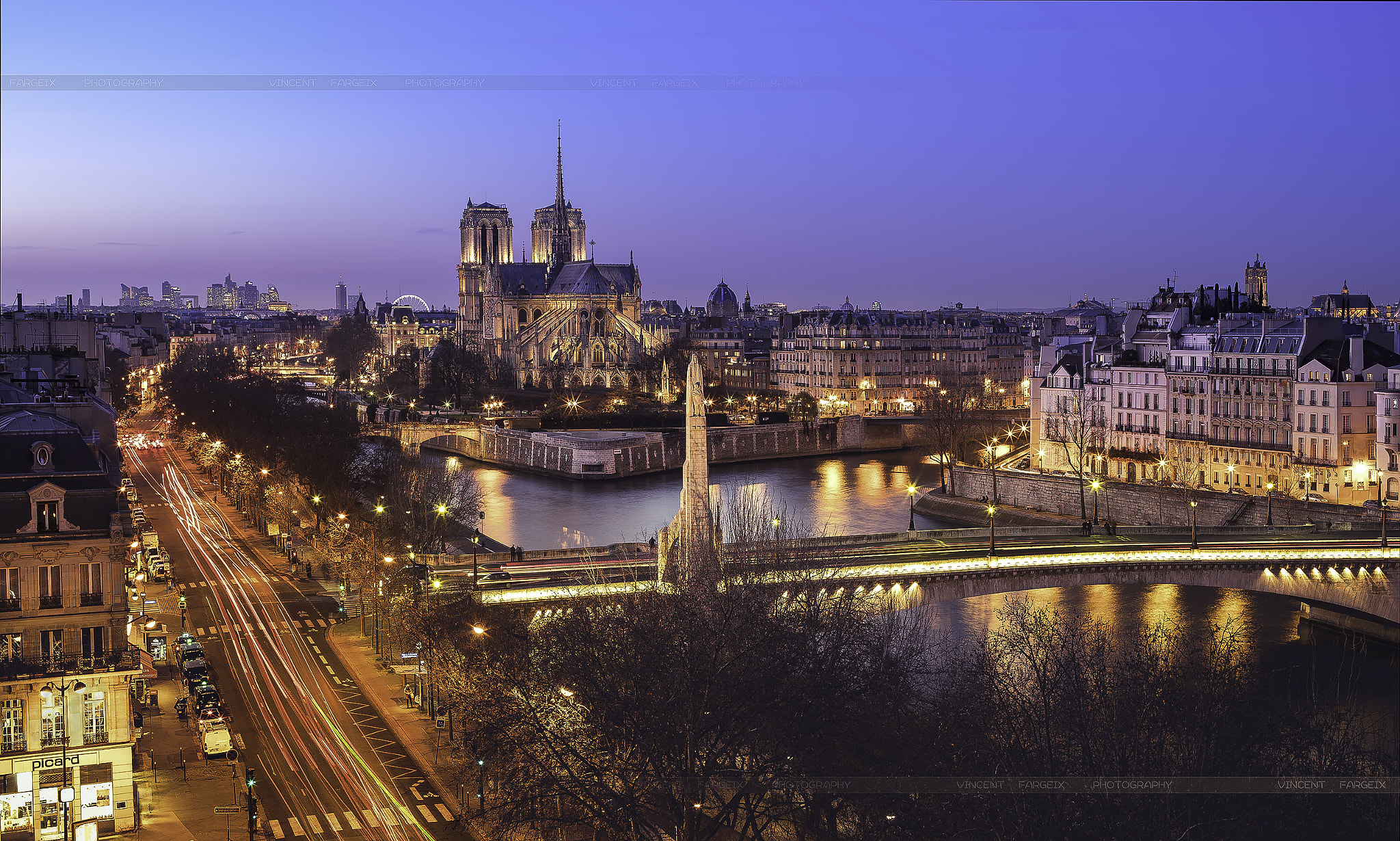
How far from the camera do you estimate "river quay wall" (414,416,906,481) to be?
60219 mm

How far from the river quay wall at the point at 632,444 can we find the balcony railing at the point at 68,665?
4044cm

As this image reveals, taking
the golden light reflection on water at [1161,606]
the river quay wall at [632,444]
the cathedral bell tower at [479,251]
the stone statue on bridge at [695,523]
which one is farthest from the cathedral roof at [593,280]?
the stone statue on bridge at [695,523]

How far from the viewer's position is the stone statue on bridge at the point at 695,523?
21.2m

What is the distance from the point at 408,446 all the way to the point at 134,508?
68.5ft

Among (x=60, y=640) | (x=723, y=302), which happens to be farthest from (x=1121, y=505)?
(x=723, y=302)

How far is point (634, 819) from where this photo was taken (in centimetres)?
1366

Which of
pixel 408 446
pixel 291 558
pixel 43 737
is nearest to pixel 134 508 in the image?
pixel 291 558

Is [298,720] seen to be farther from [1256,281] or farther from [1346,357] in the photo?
[1256,281]

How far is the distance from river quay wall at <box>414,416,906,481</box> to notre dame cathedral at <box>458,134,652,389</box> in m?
18.6

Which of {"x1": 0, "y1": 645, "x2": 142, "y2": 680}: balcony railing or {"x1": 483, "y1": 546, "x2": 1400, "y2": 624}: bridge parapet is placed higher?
{"x1": 0, "y1": 645, "x2": 142, "y2": 680}: balcony railing

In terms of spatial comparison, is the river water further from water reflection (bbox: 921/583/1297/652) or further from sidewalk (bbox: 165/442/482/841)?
sidewalk (bbox: 165/442/482/841)

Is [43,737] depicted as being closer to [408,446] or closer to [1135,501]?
[1135,501]

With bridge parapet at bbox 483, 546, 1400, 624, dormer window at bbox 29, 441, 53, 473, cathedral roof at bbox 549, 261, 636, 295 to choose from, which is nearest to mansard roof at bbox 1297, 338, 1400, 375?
bridge parapet at bbox 483, 546, 1400, 624

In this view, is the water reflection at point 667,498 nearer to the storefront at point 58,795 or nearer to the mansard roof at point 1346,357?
the mansard roof at point 1346,357
